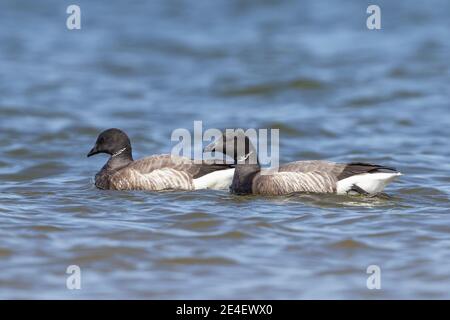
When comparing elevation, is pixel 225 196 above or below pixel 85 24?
below

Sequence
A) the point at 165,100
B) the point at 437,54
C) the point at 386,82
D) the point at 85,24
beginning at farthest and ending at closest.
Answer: the point at 85,24, the point at 437,54, the point at 386,82, the point at 165,100

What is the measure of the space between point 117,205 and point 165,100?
10266mm

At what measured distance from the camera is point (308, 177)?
11.9 meters

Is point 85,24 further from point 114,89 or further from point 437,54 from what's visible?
point 437,54

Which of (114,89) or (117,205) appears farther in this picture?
(114,89)

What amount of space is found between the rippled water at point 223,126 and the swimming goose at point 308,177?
0.71 feet

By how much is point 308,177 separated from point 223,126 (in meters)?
6.80

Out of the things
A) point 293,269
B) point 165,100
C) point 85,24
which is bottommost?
point 293,269

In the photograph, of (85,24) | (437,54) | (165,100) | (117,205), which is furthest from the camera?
(85,24)

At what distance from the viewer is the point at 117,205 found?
11.5 m

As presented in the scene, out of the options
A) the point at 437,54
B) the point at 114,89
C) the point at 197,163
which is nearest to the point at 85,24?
the point at 114,89

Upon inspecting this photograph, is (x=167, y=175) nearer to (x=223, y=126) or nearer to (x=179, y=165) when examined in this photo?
(x=179, y=165)

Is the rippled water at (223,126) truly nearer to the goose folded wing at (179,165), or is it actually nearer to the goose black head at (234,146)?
the goose folded wing at (179,165)

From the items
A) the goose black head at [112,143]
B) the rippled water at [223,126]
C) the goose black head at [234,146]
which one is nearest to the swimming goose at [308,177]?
the goose black head at [234,146]
